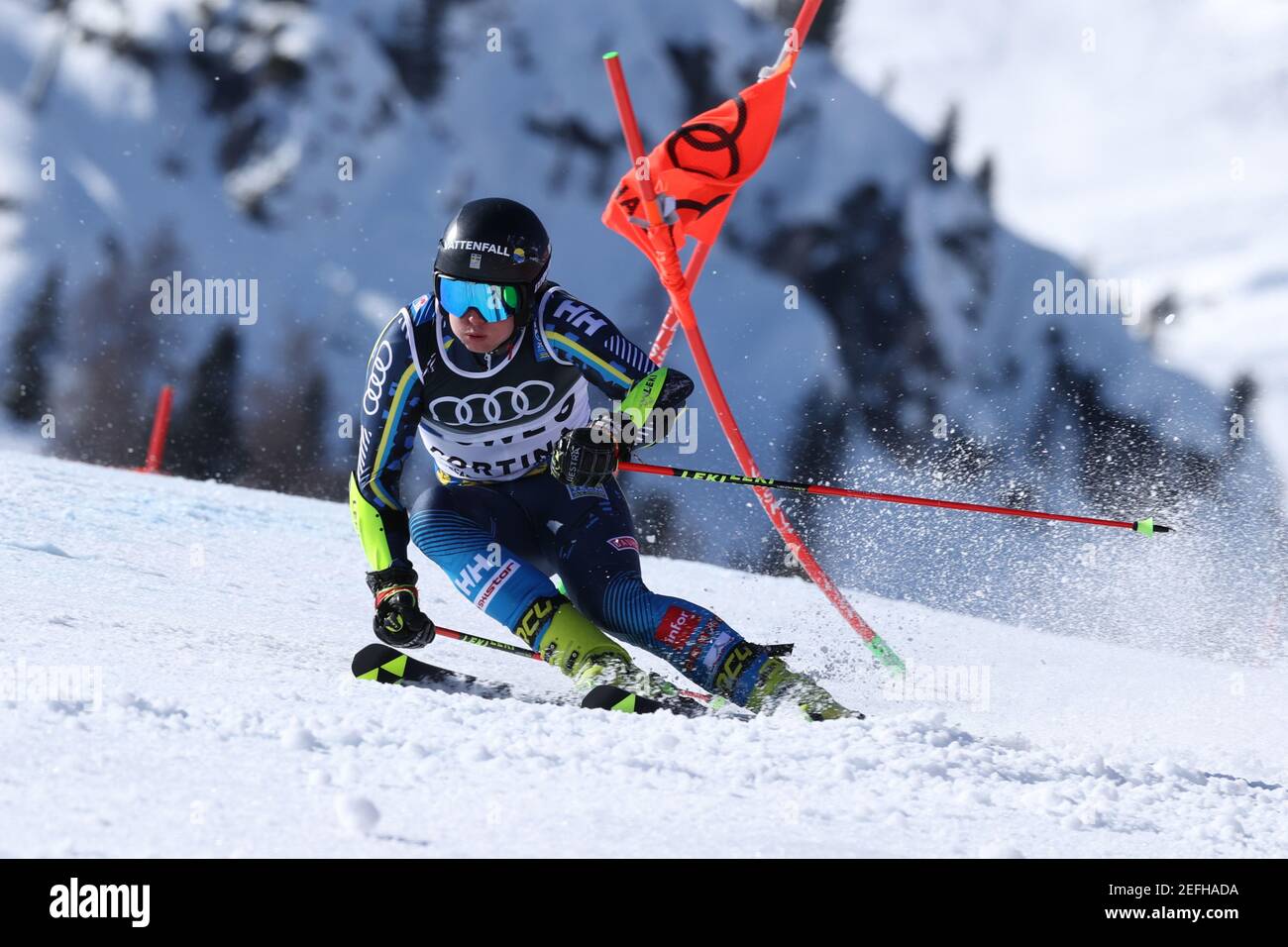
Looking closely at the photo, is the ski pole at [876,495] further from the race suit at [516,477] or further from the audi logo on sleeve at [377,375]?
the audi logo on sleeve at [377,375]

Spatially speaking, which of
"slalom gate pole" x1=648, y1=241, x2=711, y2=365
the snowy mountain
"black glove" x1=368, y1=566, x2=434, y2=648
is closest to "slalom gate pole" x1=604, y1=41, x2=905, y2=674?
"slalom gate pole" x1=648, y1=241, x2=711, y2=365

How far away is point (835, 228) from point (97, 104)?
35599 mm

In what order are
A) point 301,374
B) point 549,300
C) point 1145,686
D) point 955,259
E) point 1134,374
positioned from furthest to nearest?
point 1134,374, point 955,259, point 301,374, point 1145,686, point 549,300

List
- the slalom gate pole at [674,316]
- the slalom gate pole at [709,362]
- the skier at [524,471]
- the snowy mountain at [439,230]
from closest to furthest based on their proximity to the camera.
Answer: the skier at [524,471] → the slalom gate pole at [709,362] → the slalom gate pole at [674,316] → the snowy mountain at [439,230]

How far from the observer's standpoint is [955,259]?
70125mm

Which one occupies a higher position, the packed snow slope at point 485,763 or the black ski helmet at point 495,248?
the black ski helmet at point 495,248

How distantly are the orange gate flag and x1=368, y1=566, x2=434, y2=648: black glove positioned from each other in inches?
98.0

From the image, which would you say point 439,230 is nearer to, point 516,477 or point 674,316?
point 674,316

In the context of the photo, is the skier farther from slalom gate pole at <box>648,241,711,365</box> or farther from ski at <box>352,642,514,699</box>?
slalom gate pole at <box>648,241,711,365</box>

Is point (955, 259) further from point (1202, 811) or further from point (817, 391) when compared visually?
point (1202, 811)

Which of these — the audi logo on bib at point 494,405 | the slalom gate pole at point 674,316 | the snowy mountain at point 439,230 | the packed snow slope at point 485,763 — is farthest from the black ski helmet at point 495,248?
the snowy mountain at point 439,230

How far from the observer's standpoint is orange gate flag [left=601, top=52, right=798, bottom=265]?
19.2ft

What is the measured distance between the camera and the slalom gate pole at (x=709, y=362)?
18.0 feet

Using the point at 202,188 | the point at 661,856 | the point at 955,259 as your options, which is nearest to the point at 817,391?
the point at 955,259
